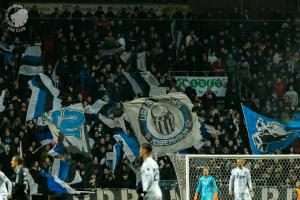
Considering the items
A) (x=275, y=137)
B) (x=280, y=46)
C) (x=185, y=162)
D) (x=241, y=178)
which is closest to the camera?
(x=241, y=178)

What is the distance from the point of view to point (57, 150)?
80.5 feet

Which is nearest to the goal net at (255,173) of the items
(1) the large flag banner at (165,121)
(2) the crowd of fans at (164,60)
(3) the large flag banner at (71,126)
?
(2) the crowd of fans at (164,60)

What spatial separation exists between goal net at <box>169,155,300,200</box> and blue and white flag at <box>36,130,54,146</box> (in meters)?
3.98

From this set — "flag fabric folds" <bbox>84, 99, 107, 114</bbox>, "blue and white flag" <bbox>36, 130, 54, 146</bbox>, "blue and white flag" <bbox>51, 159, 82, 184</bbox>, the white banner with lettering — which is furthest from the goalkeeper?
the white banner with lettering

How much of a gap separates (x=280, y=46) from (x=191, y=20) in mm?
3406

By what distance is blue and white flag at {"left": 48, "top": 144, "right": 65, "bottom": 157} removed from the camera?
80.0ft

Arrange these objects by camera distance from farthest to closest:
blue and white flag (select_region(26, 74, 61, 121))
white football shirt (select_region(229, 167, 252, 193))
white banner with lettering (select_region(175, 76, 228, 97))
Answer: white banner with lettering (select_region(175, 76, 228, 97)) → blue and white flag (select_region(26, 74, 61, 121)) → white football shirt (select_region(229, 167, 252, 193))

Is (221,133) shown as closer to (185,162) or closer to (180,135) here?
(180,135)

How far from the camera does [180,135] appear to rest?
26234mm

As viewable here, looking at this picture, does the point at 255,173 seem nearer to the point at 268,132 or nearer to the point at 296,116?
the point at 268,132

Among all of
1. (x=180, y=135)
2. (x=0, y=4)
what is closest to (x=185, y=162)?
→ (x=180, y=135)

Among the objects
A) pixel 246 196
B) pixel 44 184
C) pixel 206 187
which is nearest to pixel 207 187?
pixel 206 187

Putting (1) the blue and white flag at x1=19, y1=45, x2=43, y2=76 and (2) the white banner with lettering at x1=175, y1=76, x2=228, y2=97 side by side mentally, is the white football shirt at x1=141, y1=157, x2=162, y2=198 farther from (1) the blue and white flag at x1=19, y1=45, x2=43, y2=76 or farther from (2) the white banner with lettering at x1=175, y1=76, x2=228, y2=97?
(2) the white banner with lettering at x1=175, y1=76, x2=228, y2=97

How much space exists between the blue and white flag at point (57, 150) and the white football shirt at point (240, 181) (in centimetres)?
590
